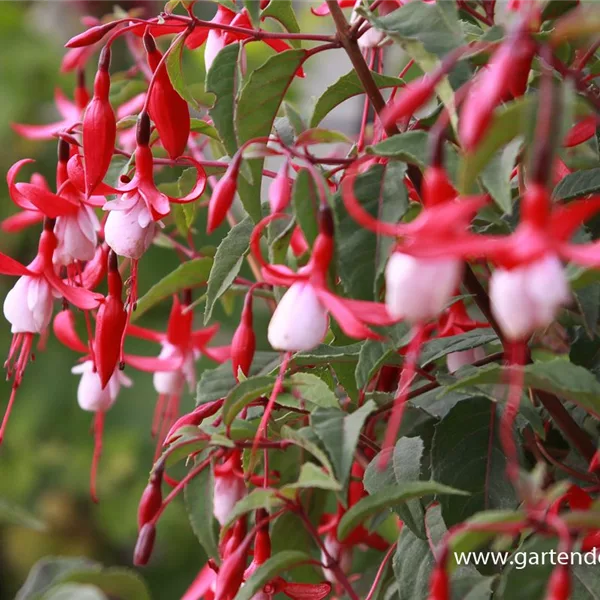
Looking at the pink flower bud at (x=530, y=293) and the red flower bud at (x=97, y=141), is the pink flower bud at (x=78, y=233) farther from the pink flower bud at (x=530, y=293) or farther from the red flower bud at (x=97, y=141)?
the pink flower bud at (x=530, y=293)

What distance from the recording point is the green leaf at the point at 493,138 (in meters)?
0.27

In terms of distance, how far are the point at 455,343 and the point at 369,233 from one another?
0.50 feet

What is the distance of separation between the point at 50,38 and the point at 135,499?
2.85ft

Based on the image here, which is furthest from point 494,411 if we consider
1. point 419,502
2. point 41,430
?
point 41,430

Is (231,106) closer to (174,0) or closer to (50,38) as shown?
(174,0)

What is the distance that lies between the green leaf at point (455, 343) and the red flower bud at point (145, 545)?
0.16 meters

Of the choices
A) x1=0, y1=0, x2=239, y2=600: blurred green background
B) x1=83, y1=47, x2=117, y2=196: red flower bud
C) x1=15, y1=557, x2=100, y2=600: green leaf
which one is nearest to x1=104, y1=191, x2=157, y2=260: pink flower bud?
x1=83, y1=47, x2=117, y2=196: red flower bud

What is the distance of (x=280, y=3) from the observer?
508 mm

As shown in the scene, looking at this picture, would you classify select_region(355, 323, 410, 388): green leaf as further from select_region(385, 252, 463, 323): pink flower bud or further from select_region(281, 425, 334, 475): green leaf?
select_region(385, 252, 463, 323): pink flower bud

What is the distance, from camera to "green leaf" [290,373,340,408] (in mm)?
448

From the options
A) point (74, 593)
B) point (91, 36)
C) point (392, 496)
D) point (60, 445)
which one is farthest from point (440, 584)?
point (60, 445)

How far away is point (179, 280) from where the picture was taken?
2.06 feet

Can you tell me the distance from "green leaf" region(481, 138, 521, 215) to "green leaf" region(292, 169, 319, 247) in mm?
67

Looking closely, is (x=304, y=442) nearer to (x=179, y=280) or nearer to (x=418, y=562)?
(x=418, y=562)
